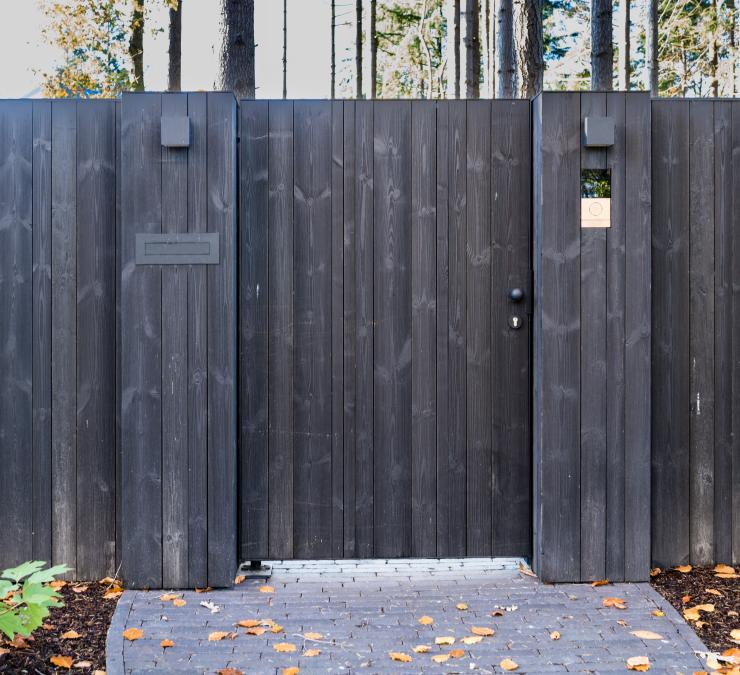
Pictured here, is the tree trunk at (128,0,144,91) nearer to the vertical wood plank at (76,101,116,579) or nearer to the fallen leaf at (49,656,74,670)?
the vertical wood plank at (76,101,116,579)

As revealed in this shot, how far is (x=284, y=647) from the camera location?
270 cm

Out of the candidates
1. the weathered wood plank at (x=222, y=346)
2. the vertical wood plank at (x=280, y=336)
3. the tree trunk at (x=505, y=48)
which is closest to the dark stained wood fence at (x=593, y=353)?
the vertical wood plank at (x=280, y=336)

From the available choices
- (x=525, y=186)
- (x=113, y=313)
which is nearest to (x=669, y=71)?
(x=525, y=186)

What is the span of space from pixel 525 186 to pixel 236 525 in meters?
2.11

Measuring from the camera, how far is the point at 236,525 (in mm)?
3402

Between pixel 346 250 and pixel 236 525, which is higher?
pixel 346 250

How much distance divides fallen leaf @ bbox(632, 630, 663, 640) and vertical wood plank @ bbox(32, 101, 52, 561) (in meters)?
2.62

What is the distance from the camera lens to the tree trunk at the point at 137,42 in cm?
1113

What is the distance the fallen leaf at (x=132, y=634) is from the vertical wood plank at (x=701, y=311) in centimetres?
257

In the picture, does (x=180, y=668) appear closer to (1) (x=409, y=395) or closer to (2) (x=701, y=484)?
(1) (x=409, y=395)

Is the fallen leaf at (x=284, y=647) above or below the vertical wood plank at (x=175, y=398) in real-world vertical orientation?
below

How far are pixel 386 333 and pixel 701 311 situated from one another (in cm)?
153

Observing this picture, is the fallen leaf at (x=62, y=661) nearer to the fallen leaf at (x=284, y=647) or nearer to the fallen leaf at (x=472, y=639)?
the fallen leaf at (x=284, y=647)

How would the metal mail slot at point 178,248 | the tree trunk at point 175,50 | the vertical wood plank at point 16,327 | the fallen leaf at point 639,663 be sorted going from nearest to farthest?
1. the fallen leaf at point 639,663
2. the metal mail slot at point 178,248
3. the vertical wood plank at point 16,327
4. the tree trunk at point 175,50
